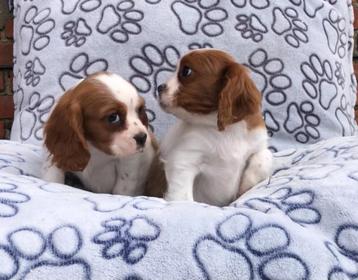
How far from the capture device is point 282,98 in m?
2.48

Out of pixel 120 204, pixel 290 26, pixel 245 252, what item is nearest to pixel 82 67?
pixel 290 26

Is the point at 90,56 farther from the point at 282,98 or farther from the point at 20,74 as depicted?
the point at 282,98

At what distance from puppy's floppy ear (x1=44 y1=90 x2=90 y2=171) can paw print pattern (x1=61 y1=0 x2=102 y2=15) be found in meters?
0.87

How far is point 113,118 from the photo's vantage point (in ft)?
5.93

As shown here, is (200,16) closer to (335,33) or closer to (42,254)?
(335,33)

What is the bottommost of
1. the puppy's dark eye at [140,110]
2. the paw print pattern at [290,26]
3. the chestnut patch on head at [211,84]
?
the puppy's dark eye at [140,110]

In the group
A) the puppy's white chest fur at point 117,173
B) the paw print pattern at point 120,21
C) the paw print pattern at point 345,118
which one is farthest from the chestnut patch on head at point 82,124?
the paw print pattern at point 345,118

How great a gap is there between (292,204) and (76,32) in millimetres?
1528

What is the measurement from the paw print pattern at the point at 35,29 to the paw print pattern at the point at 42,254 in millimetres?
1584

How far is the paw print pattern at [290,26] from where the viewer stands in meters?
2.56

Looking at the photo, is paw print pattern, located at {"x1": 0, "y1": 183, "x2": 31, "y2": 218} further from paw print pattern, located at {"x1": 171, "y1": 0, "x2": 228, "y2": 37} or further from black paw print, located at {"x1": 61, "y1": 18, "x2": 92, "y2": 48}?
paw print pattern, located at {"x1": 171, "y1": 0, "x2": 228, "y2": 37}

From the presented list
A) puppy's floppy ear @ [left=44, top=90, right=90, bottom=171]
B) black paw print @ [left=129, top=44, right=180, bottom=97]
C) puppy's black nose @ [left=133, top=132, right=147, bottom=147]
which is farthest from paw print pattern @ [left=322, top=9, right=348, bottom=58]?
puppy's floppy ear @ [left=44, top=90, right=90, bottom=171]

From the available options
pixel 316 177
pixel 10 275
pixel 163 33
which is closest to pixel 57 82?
pixel 163 33

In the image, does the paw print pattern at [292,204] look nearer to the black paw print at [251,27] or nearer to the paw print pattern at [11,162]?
the paw print pattern at [11,162]
